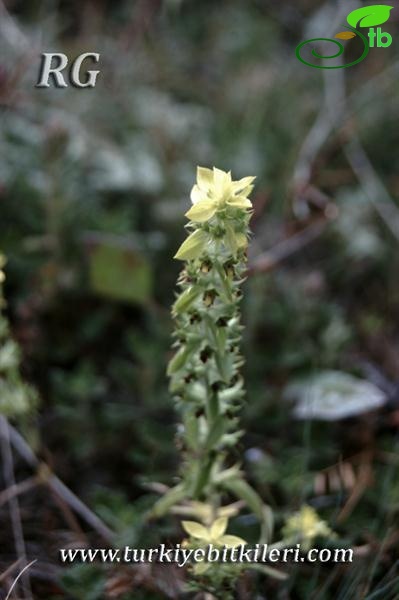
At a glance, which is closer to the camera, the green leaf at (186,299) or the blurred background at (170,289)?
the green leaf at (186,299)

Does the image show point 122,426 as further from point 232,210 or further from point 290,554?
point 232,210

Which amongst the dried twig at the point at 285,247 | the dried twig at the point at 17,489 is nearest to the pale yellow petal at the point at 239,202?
the dried twig at the point at 17,489

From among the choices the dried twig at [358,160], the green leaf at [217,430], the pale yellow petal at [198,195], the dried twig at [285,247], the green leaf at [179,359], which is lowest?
the green leaf at [217,430]

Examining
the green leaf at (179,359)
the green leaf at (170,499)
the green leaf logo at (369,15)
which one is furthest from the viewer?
the green leaf logo at (369,15)

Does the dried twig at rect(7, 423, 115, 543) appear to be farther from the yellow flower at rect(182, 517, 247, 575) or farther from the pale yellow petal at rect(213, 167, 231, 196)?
the pale yellow petal at rect(213, 167, 231, 196)

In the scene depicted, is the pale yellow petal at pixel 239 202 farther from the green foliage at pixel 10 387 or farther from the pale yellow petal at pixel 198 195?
the green foliage at pixel 10 387

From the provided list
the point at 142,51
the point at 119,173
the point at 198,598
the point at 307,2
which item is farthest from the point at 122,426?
the point at 307,2

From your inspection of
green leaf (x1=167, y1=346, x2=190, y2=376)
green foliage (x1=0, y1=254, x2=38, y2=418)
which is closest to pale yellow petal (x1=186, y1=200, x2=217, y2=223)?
green leaf (x1=167, y1=346, x2=190, y2=376)
